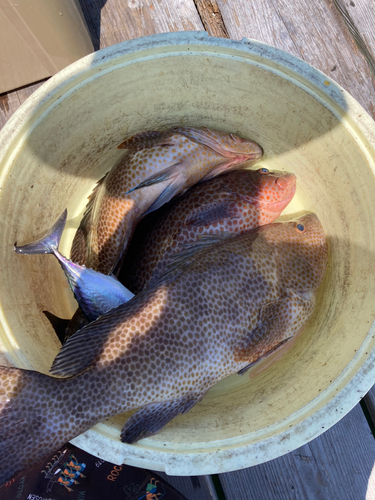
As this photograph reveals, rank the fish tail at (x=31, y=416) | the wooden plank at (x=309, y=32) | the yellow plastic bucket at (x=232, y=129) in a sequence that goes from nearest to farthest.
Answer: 1. the fish tail at (x=31, y=416)
2. the yellow plastic bucket at (x=232, y=129)
3. the wooden plank at (x=309, y=32)

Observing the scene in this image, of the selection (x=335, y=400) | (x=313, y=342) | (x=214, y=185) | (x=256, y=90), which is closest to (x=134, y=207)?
(x=214, y=185)

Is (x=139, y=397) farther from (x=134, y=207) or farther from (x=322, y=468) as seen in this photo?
(x=322, y=468)

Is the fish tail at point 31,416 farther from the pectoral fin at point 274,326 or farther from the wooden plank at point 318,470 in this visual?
the wooden plank at point 318,470

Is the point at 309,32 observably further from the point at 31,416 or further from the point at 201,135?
the point at 31,416

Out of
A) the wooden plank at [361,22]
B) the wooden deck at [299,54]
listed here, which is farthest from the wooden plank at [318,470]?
the wooden plank at [361,22]

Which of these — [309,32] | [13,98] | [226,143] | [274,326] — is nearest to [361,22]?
[309,32]
